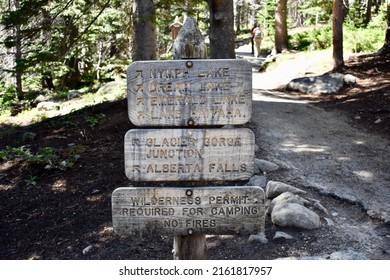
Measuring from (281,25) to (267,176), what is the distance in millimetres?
15444

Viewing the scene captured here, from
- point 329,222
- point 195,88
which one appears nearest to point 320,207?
point 329,222

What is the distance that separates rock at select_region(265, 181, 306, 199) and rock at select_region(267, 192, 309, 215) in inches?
9.7

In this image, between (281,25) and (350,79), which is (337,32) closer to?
(350,79)

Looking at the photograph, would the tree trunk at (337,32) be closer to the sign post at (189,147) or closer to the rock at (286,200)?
the rock at (286,200)

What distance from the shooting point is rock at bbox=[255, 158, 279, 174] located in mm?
6357

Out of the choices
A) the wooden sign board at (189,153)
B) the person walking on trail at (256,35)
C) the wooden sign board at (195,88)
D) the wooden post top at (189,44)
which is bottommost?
the wooden sign board at (189,153)

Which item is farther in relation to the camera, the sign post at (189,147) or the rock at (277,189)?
the rock at (277,189)

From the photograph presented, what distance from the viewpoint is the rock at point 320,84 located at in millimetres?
12461

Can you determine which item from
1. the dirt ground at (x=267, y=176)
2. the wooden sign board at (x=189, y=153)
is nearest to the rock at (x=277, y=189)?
the dirt ground at (x=267, y=176)

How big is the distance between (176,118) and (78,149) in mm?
5361

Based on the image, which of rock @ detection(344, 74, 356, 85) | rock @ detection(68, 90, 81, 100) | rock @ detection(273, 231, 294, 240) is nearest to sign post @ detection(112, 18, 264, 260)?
rock @ detection(273, 231, 294, 240)

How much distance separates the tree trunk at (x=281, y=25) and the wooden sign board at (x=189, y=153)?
18.1 meters

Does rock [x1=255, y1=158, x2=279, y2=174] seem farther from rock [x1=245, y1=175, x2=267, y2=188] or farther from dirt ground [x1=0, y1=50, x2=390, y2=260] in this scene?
rock [x1=245, y1=175, x2=267, y2=188]

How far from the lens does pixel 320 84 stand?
12742 mm
